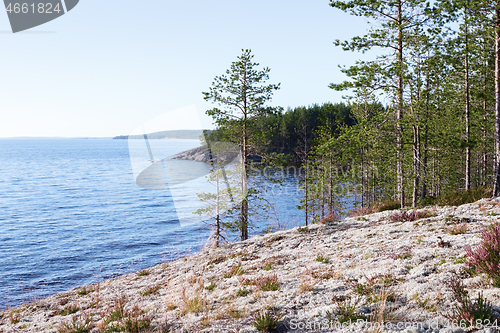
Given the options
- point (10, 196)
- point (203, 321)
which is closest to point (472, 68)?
point (203, 321)

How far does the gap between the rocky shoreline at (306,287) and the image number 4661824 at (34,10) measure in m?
7.60

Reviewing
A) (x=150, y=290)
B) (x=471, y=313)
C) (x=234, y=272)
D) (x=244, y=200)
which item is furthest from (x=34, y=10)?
(x=244, y=200)

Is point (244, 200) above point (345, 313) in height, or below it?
below

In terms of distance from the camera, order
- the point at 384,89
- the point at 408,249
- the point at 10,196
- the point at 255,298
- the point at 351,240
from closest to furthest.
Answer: the point at 255,298
the point at 408,249
the point at 351,240
the point at 384,89
the point at 10,196

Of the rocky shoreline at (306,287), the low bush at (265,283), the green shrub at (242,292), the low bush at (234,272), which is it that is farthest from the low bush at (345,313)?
the low bush at (234,272)

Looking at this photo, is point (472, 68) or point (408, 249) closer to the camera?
point (408, 249)

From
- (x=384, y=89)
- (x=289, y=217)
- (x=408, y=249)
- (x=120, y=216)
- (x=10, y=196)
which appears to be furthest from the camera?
(x=10, y=196)

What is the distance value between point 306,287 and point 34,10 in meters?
10.1

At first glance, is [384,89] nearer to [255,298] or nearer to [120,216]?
[255,298]

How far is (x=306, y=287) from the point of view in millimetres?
6715

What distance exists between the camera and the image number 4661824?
8.38 meters

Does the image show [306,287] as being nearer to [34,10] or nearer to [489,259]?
[489,259]

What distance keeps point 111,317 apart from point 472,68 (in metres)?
24.8

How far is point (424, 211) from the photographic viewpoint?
13.1 metres
